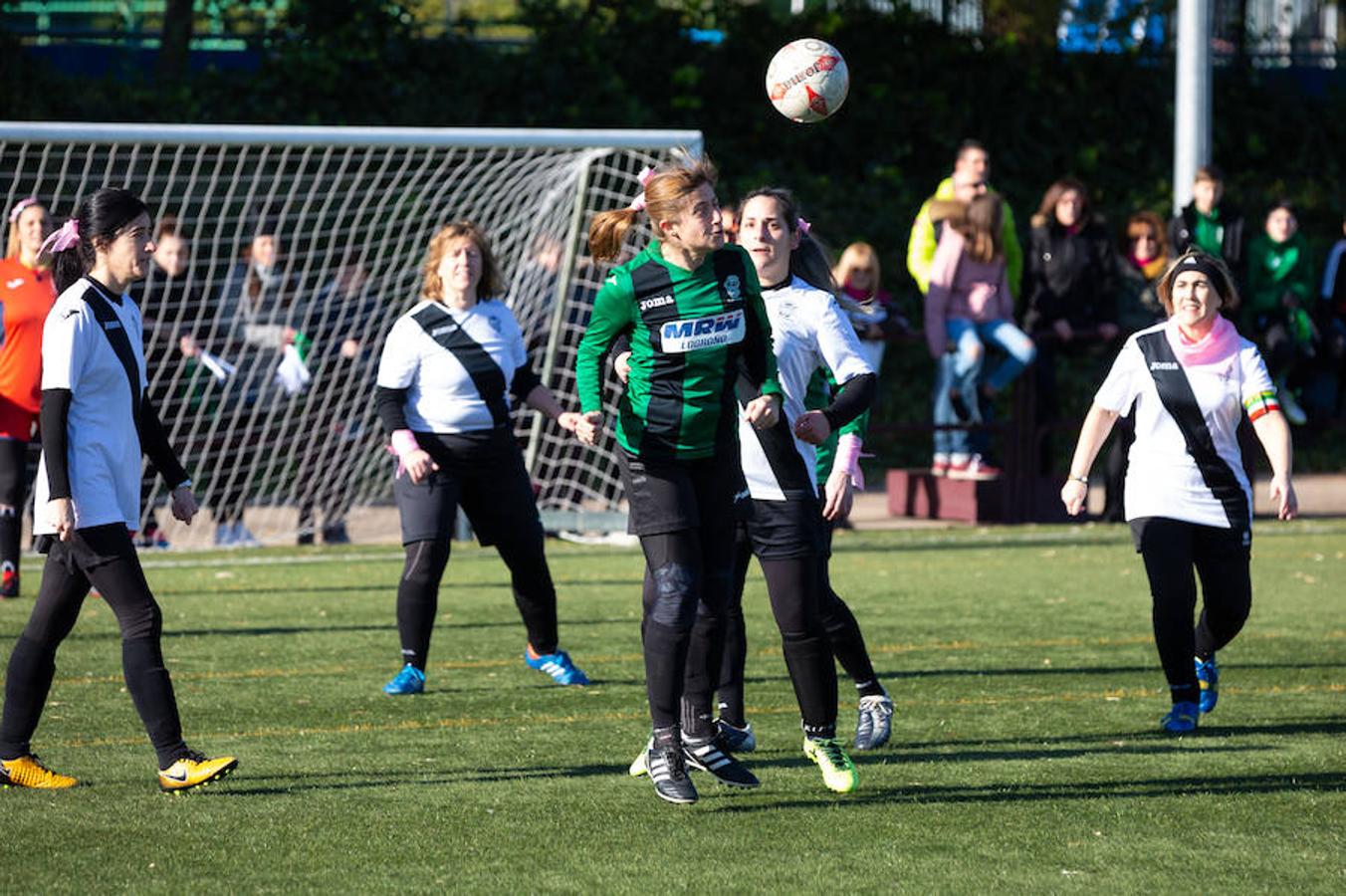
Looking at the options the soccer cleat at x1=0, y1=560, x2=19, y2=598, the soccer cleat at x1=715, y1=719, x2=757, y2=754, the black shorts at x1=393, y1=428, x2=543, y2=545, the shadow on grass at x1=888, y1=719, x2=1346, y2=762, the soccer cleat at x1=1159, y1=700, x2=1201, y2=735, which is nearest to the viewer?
the soccer cleat at x1=715, y1=719, x2=757, y2=754

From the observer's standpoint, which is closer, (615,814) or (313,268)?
(615,814)

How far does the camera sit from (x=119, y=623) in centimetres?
610

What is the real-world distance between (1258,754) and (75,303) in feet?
13.0

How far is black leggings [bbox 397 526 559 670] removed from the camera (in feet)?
26.8

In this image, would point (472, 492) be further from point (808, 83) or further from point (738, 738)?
point (808, 83)

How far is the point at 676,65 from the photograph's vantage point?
2170 centimetres

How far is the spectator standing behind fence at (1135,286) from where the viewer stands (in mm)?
14398

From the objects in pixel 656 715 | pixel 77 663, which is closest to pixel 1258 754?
pixel 656 715

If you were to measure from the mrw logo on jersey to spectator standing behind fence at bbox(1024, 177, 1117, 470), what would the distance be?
894 cm

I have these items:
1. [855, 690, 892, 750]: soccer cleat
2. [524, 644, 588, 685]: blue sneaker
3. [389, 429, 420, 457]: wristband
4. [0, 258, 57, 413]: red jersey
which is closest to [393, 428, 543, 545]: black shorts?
[389, 429, 420, 457]: wristband

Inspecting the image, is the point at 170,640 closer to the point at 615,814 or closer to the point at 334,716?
the point at 334,716

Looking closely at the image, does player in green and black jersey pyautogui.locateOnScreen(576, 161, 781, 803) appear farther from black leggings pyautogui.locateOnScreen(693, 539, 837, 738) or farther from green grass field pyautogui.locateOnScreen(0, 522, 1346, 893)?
green grass field pyautogui.locateOnScreen(0, 522, 1346, 893)

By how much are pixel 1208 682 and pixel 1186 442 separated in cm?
97

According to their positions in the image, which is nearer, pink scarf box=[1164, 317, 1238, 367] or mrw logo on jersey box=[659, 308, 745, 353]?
mrw logo on jersey box=[659, 308, 745, 353]
